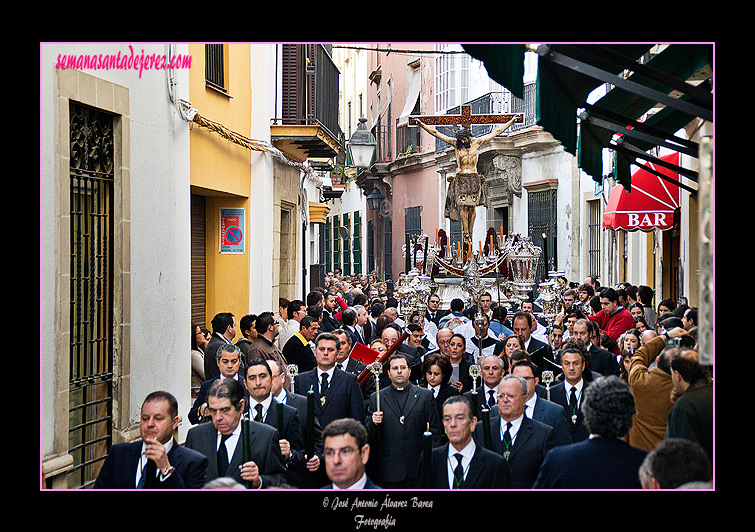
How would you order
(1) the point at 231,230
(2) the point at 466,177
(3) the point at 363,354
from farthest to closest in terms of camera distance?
(2) the point at 466,177
(1) the point at 231,230
(3) the point at 363,354

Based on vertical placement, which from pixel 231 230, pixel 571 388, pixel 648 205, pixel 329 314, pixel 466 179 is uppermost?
pixel 466 179

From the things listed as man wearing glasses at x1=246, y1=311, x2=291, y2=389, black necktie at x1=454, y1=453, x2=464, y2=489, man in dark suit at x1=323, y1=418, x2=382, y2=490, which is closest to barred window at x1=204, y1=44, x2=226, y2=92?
man wearing glasses at x1=246, y1=311, x2=291, y2=389

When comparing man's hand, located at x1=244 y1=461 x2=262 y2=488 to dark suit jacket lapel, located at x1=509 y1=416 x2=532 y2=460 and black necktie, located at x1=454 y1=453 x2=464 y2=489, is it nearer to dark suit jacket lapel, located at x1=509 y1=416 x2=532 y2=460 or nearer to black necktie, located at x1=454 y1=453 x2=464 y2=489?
black necktie, located at x1=454 y1=453 x2=464 y2=489

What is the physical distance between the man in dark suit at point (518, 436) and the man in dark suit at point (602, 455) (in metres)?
0.97

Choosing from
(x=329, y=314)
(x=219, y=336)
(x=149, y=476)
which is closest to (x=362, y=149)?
(x=329, y=314)

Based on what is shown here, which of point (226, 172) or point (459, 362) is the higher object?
point (226, 172)

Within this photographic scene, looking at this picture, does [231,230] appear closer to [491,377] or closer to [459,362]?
[459,362]

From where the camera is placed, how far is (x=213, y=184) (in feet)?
33.6

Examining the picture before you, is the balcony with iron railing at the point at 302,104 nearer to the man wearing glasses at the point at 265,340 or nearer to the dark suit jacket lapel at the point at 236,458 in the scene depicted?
the man wearing glasses at the point at 265,340

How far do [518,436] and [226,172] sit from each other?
20.8 ft

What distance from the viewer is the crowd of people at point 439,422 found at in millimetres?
4047

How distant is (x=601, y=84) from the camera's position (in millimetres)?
5645

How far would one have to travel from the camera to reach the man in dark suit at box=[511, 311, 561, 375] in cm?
786

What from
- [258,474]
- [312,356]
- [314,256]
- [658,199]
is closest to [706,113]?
[258,474]
